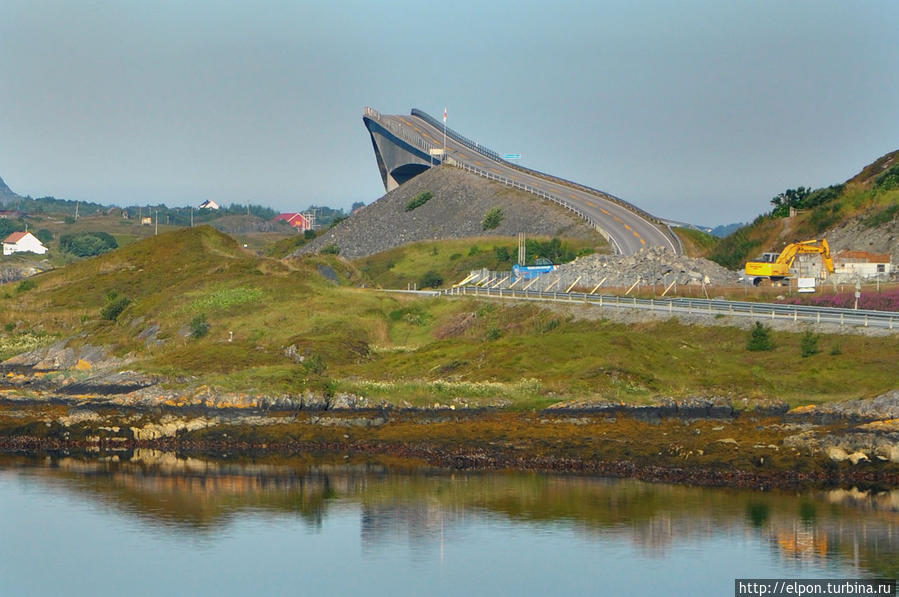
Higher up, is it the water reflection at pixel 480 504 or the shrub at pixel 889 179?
the shrub at pixel 889 179

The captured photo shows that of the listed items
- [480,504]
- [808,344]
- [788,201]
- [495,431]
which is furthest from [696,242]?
[480,504]

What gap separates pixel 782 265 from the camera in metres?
106

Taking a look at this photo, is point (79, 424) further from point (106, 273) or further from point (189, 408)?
point (106, 273)

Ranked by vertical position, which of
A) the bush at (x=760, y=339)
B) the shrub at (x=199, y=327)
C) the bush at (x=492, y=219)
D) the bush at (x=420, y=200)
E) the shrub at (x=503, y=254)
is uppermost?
the bush at (x=420, y=200)

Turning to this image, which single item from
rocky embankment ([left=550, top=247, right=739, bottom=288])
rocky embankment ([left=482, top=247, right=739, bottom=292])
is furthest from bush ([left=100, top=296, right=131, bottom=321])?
rocky embankment ([left=550, top=247, right=739, bottom=288])

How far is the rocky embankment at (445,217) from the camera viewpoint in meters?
154

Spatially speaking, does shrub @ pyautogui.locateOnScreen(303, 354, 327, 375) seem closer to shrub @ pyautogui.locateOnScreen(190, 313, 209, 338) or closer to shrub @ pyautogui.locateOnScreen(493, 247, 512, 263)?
shrub @ pyautogui.locateOnScreen(190, 313, 209, 338)

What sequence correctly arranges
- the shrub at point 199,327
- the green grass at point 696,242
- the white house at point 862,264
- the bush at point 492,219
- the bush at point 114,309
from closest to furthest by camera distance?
the shrub at point 199,327 < the white house at point 862,264 < the bush at point 114,309 < the green grass at point 696,242 < the bush at point 492,219

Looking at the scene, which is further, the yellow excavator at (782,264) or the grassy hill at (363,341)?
the yellow excavator at (782,264)

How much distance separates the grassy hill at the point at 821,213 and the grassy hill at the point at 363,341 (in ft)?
117

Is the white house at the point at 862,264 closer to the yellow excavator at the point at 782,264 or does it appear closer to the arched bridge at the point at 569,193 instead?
the yellow excavator at the point at 782,264

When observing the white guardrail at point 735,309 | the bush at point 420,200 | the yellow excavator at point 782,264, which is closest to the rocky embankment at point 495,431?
the white guardrail at point 735,309

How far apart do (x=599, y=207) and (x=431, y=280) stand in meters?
30.2

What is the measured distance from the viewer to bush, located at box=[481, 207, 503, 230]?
16025 centimetres
